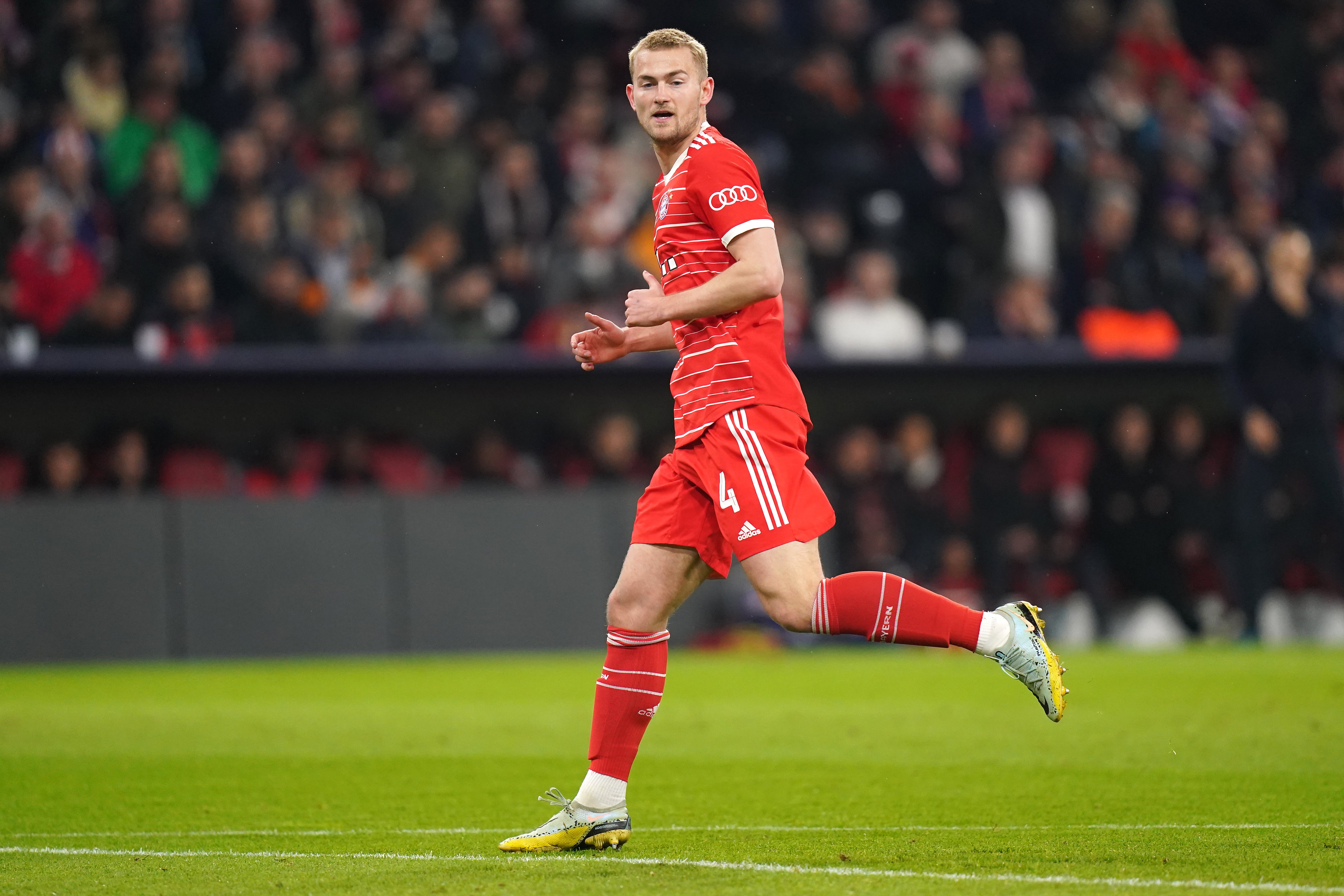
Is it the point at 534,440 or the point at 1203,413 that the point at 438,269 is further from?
the point at 1203,413

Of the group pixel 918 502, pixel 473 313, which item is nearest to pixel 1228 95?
pixel 918 502

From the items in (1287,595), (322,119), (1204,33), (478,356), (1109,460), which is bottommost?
(1287,595)

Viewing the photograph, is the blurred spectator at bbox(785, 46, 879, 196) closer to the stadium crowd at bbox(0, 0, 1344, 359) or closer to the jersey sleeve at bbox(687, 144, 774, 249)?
the stadium crowd at bbox(0, 0, 1344, 359)

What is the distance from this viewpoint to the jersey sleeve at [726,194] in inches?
203

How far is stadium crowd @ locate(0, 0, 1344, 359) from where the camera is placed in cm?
1507

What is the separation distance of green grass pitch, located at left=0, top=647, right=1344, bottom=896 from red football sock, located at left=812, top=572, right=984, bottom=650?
1.97 feet

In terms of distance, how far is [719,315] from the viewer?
16.9 feet

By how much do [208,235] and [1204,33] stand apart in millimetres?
12121

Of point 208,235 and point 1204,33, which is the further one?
point 1204,33

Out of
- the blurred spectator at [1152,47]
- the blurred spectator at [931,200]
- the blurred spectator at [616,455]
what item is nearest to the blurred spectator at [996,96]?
the blurred spectator at [931,200]

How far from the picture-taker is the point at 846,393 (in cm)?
1648

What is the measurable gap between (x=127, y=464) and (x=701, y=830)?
975 cm

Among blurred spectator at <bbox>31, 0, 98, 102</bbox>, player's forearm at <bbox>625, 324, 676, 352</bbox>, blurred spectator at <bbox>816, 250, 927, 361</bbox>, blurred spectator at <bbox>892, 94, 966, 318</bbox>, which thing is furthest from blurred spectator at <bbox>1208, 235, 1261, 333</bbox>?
player's forearm at <bbox>625, 324, 676, 352</bbox>

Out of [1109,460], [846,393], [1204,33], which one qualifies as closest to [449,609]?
[846,393]
